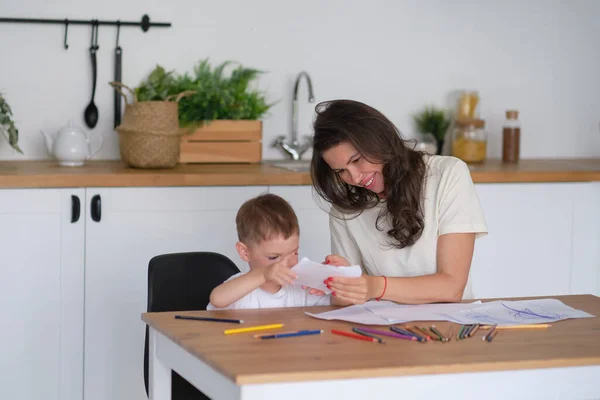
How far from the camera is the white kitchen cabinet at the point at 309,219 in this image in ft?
10.3

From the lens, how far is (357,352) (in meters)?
1.58

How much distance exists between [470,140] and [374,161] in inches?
68.0

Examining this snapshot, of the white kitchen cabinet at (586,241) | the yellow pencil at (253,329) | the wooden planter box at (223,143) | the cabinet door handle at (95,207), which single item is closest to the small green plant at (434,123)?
the white kitchen cabinet at (586,241)

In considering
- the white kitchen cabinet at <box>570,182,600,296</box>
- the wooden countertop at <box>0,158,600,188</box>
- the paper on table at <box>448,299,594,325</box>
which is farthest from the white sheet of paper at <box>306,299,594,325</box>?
the white kitchen cabinet at <box>570,182,600,296</box>

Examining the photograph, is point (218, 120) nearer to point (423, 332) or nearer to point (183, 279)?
point (183, 279)

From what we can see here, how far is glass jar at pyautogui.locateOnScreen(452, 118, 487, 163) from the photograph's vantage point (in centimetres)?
373

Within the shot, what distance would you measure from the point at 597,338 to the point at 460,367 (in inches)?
15.1

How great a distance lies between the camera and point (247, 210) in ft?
7.05

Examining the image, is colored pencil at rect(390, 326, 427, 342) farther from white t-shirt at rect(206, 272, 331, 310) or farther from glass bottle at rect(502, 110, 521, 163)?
glass bottle at rect(502, 110, 521, 163)

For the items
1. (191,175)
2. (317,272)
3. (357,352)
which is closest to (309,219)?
(191,175)

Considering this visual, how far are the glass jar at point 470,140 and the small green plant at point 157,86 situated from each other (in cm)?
123

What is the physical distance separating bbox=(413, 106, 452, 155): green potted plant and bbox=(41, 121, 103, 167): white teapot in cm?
145

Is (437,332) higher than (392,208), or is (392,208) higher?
(392,208)

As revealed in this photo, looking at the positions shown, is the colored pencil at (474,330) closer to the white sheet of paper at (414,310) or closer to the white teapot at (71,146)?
the white sheet of paper at (414,310)
